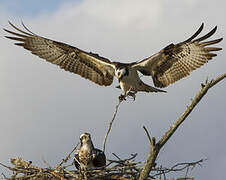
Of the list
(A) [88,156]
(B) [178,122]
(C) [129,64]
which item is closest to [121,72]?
(C) [129,64]

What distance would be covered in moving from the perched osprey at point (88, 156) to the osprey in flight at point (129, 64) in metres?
2.05

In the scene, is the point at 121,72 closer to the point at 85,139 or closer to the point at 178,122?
the point at 85,139

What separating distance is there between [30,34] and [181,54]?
3.03m

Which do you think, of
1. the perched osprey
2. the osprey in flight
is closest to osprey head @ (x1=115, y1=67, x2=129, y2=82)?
the osprey in flight

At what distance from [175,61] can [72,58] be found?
2.23m

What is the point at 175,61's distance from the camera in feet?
37.6

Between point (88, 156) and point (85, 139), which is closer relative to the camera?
point (88, 156)

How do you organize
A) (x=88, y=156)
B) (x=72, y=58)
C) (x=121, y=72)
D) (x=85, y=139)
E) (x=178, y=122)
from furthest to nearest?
(x=72, y=58)
(x=121, y=72)
(x=85, y=139)
(x=88, y=156)
(x=178, y=122)

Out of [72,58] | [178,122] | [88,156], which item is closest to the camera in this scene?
[178,122]

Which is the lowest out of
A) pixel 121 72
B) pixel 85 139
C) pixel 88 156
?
pixel 88 156

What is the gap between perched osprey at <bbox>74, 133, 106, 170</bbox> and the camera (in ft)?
28.4

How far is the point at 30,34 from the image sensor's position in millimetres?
11734

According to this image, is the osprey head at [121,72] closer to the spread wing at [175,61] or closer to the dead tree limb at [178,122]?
the spread wing at [175,61]

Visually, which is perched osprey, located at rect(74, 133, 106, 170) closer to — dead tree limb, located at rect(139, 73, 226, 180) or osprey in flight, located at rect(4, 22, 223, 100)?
osprey in flight, located at rect(4, 22, 223, 100)
